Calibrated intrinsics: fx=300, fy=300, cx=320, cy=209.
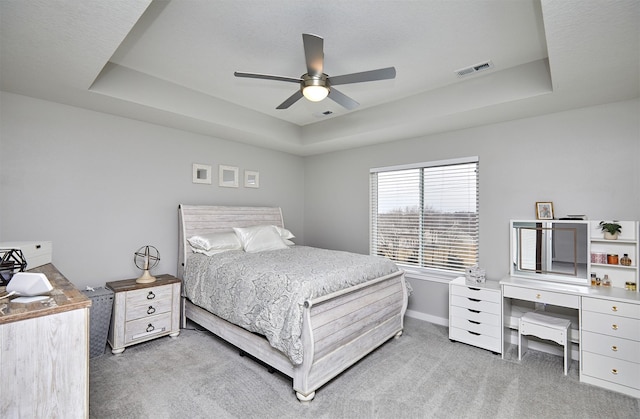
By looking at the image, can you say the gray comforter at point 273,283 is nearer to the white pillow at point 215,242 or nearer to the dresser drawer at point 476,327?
the white pillow at point 215,242

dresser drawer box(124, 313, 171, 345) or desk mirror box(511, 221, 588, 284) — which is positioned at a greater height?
desk mirror box(511, 221, 588, 284)

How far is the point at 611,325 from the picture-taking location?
7.77 ft

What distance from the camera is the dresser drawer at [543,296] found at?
8.40ft

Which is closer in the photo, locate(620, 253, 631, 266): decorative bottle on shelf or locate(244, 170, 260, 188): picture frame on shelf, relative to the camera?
locate(620, 253, 631, 266): decorative bottle on shelf

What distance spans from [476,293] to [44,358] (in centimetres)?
331

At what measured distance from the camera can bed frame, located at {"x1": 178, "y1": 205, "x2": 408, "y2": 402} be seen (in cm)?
222

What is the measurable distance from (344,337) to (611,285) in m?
2.46

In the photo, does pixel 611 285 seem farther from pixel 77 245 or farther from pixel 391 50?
pixel 77 245

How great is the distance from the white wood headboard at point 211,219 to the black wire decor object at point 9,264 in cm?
171

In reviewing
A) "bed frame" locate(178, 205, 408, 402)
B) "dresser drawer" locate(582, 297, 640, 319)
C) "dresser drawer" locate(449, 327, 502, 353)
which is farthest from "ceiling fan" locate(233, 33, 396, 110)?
"dresser drawer" locate(449, 327, 502, 353)

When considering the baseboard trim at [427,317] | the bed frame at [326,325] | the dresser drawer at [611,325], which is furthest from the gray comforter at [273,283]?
the dresser drawer at [611,325]

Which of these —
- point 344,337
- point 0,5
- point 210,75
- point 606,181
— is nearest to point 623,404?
point 606,181

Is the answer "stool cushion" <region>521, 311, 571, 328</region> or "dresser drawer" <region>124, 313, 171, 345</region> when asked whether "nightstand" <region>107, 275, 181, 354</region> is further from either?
"stool cushion" <region>521, 311, 571, 328</region>

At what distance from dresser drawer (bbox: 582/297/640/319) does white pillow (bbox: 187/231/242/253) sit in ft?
11.4
